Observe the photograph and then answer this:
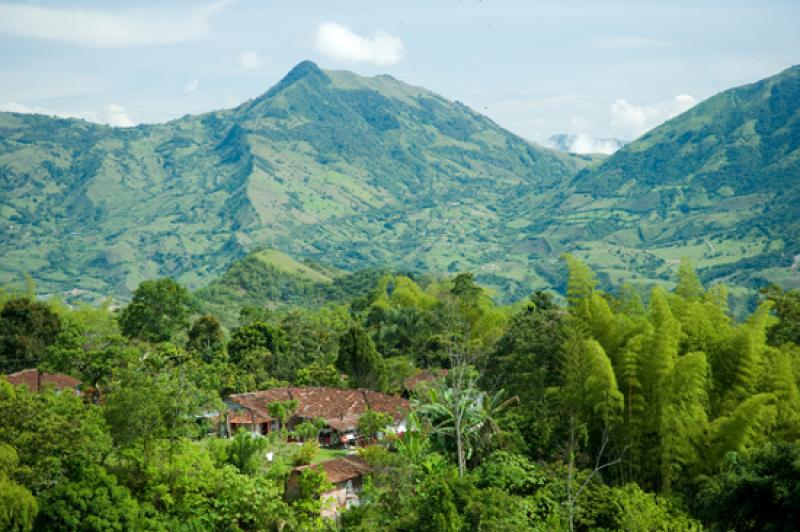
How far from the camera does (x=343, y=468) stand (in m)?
26.0

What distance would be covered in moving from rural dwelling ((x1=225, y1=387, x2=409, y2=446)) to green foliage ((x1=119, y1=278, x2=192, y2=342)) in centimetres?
1551

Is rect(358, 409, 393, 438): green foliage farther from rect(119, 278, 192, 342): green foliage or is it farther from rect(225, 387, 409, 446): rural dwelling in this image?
rect(119, 278, 192, 342): green foliage

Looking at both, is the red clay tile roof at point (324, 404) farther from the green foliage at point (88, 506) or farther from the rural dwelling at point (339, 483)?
the green foliage at point (88, 506)

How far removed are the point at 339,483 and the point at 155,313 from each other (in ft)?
94.0

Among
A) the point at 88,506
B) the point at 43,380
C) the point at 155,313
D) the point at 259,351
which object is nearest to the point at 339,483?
the point at 88,506

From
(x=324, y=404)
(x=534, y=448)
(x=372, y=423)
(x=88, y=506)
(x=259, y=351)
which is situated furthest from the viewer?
(x=259, y=351)

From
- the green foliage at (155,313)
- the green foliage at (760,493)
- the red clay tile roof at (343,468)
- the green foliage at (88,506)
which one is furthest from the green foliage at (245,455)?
the green foliage at (155,313)

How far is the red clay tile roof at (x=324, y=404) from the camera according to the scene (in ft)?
111

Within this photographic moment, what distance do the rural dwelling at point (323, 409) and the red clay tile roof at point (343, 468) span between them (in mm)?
4633

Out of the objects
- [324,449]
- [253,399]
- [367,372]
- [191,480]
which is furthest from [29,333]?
[191,480]

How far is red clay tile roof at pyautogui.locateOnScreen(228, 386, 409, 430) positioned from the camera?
3394 cm

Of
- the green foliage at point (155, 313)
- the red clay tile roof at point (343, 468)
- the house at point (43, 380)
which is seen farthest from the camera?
the green foliage at point (155, 313)

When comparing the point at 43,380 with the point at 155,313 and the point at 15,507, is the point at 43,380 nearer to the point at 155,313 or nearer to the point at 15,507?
the point at 155,313

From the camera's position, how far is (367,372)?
42.0 metres
